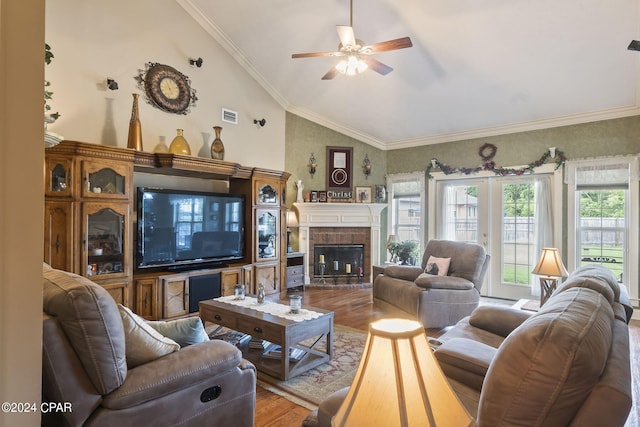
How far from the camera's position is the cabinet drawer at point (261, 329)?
106 inches

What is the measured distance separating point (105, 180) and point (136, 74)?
1487 mm

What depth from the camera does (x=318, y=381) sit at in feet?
9.04

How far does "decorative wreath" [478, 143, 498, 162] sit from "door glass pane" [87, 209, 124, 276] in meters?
5.36

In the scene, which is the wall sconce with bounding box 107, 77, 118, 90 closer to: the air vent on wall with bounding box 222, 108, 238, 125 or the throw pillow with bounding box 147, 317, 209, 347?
the air vent on wall with bounding box 222, 108, 238, 125

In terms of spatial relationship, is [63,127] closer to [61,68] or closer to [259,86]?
[61,68]

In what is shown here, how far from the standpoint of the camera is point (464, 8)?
3650mm

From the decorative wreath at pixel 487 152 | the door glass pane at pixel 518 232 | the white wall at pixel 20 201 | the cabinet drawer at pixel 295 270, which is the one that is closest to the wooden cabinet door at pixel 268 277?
the cabinet drawer at pixel 295 270

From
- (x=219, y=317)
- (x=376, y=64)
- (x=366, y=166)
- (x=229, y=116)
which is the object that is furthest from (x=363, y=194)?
(x=219, y=317)

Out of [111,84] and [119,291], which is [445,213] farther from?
[111,84]

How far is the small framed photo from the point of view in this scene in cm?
684

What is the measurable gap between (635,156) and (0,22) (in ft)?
20.2

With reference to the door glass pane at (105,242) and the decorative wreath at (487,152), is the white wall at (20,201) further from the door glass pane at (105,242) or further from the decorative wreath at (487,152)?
the decorative wreath at (487,152)

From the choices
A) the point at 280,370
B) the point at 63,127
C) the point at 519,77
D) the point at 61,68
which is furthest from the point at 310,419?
the point at 519,77

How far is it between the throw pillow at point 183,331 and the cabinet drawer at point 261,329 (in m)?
0.77
